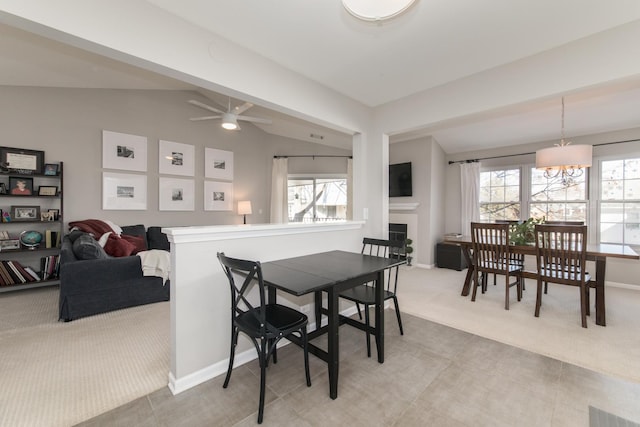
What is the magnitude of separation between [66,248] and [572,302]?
6.06 meters

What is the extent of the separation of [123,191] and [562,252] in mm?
6143

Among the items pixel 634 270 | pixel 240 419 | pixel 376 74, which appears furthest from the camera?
pixel 634 270

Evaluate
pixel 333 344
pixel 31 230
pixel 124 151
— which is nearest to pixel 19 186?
pixel 31 230

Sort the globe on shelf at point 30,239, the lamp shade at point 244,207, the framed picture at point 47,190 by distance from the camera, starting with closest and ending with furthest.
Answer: the globe on shelf at point 30,239 → the framed picture at point 47,190 → the lamp shade at point 244,207

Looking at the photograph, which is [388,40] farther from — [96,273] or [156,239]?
[156,239]

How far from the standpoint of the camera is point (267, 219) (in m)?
6.73

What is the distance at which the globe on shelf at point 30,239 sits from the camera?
3666 millimetres

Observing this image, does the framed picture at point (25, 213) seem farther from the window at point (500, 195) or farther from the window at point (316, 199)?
the window at point (500, 195)

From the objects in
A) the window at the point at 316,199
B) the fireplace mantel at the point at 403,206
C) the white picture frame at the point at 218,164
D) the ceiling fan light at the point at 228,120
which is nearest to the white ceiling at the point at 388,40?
the ceiling fan light at the point at 228,120

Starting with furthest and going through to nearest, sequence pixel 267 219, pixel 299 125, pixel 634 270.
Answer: pixel 267 219 < pixel 299 125 < pixel 634 270

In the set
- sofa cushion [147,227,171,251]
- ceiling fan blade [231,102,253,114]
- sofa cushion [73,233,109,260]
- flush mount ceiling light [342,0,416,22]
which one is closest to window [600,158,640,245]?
flush mount ceiling light [342,0,416,22]

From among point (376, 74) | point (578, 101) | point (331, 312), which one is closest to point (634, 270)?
point (578, 101)

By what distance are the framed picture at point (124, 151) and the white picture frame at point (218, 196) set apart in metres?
1.18

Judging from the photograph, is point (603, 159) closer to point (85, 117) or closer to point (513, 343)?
point (513, 343)
